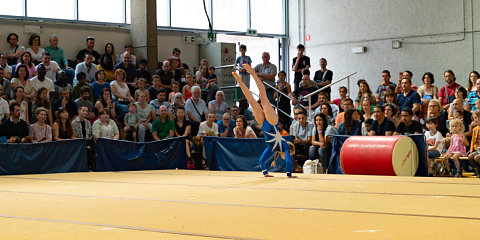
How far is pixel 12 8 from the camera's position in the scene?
1609 cm

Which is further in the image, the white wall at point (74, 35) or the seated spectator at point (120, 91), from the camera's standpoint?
the white wall at point (74, 35)

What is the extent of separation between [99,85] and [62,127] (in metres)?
1.98

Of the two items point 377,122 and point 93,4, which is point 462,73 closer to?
point 377,122

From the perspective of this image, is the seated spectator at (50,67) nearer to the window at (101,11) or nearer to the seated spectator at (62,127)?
the seated spectator at (62,127)

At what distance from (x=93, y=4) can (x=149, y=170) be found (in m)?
6.84

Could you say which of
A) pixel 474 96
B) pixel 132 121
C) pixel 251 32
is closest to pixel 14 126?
pixel 132 121

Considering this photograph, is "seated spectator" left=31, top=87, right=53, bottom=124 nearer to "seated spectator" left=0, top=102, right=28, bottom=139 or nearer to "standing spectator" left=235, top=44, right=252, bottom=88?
"seated spectator" left=0, top=102, right=28, bottom=139

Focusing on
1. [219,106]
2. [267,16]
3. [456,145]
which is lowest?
[456,145]

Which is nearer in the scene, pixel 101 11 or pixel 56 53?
pixel 56 53

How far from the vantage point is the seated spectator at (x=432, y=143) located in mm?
11273

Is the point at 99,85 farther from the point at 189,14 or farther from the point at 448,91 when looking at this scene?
the point at 448,91

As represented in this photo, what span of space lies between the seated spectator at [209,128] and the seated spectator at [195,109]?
836 mm

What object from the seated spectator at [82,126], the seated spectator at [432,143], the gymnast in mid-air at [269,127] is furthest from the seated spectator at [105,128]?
the seated spectator at [432,143]

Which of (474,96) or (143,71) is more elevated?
(143,71)
